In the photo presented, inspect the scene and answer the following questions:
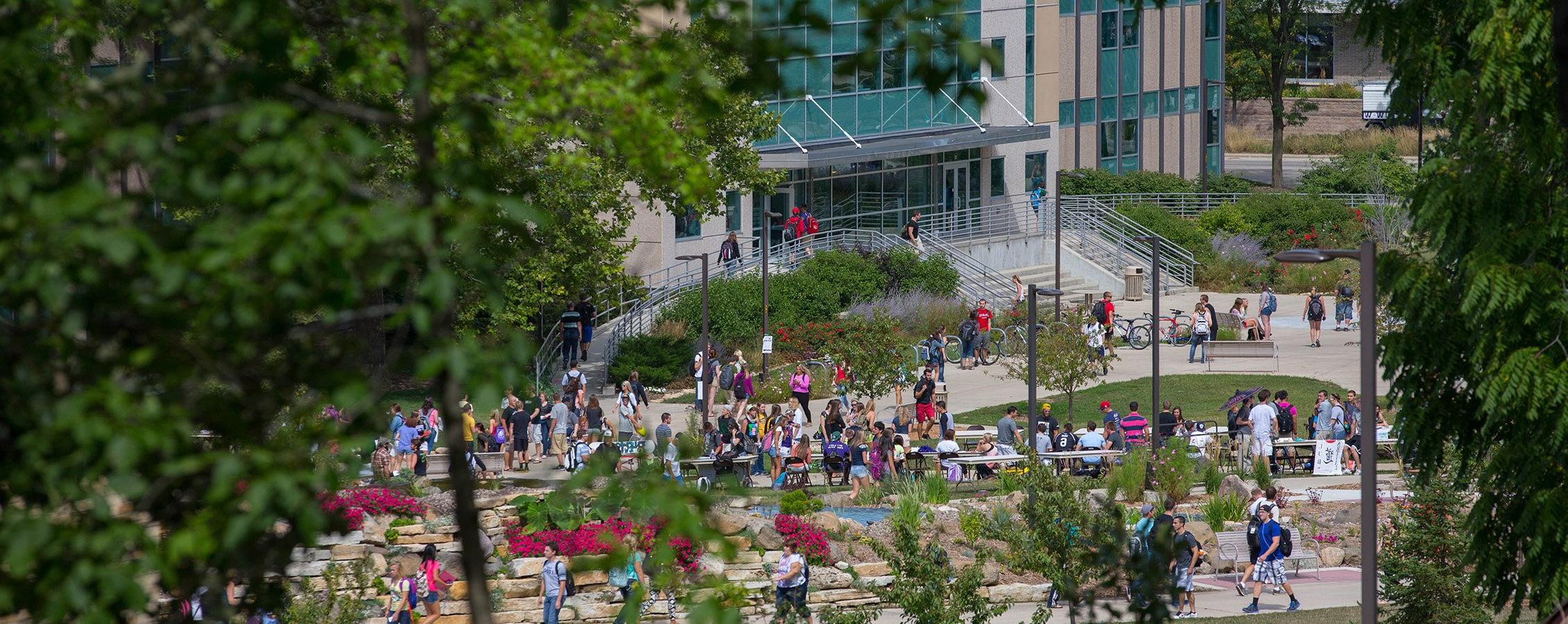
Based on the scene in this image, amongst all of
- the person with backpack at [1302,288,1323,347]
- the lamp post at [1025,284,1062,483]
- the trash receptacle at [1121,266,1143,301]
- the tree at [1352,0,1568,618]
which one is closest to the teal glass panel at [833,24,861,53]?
the trash receptacle at [1121,266,1143,301]

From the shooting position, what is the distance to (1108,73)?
184ft

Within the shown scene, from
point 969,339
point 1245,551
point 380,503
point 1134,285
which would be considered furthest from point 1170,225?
point 380,503

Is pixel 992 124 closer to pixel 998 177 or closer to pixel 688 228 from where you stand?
pixel 998 177

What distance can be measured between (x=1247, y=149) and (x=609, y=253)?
199ft

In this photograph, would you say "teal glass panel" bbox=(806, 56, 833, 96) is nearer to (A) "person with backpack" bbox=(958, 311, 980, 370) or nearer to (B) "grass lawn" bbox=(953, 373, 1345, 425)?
(A) "person with backpack" bbox=(958, 311, 980, 370)

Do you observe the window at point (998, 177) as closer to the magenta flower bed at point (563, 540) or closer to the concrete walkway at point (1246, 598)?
the concrete walkway at point (1246, 598)

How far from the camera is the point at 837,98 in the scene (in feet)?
148

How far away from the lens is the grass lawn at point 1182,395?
99.0ft

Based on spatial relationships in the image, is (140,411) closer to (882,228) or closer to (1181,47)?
(882,228)

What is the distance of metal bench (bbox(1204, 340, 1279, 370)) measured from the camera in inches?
1379

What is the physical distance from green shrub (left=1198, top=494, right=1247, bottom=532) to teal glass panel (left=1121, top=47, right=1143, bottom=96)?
36142mm

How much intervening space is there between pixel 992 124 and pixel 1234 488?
29.1 metres

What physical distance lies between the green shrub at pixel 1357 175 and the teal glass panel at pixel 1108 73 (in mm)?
7273

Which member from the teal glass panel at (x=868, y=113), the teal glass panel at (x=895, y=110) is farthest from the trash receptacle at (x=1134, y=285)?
the teal glass panel at (x=868, y=113)
